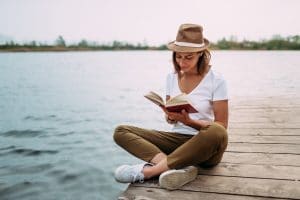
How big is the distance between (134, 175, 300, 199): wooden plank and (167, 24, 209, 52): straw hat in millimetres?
1052

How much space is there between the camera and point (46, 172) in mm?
5770

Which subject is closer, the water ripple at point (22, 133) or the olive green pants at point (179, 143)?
the olive green pants at point (179, 143)

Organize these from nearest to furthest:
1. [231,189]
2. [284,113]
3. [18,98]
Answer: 1. [231,189]
2. [284,113]
3. [18,98]

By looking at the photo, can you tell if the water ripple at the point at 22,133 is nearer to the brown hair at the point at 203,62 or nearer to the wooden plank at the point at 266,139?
the wooden plank at the point at 266,139

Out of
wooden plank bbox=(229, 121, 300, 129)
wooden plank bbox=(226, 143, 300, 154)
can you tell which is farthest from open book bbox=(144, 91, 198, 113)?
wooden plank bbox=(229, 121, 300, 129)

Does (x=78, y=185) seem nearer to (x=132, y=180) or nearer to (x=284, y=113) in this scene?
(x=132, y=180)

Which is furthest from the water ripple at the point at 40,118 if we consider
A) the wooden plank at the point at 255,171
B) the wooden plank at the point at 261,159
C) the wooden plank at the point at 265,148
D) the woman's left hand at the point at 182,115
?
the woman's left hand at the point at 182,115

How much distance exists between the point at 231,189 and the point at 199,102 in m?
0.77

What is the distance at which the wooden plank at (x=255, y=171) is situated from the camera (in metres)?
3.04

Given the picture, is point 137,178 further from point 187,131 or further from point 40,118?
point 40,118

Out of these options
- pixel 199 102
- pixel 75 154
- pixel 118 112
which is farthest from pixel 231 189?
pixel 118 112

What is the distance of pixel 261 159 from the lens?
349 cm

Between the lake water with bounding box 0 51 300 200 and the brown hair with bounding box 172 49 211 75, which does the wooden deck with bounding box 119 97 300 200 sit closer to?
the brown hair with bounding box 172 49 211 75

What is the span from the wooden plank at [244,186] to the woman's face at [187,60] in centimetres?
91
